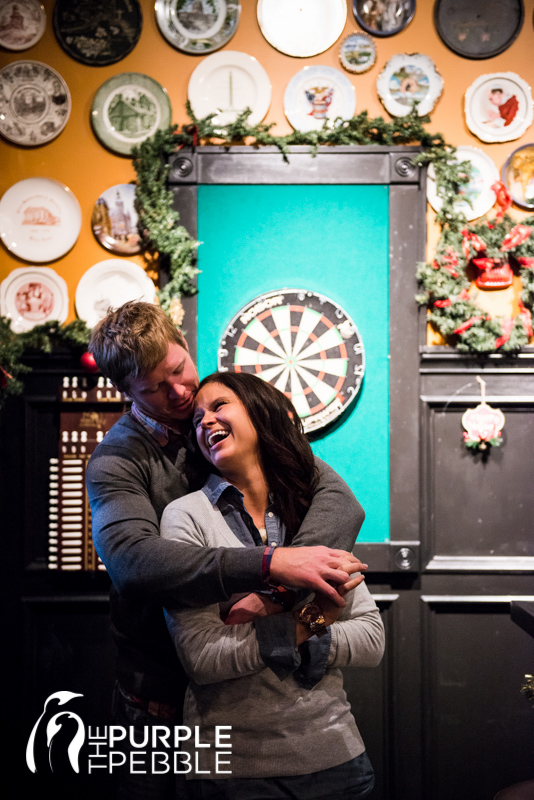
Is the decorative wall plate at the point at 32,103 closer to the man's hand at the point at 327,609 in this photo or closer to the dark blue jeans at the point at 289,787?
the man's hand at the point at 327,609

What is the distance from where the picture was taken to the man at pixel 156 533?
4.75 ft

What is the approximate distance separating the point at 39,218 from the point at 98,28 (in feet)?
3.46

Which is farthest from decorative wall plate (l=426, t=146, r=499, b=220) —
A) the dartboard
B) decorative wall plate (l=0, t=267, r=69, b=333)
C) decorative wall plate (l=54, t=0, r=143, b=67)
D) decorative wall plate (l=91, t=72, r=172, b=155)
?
decorative wall plate (l=0, t=267, r=69, b=333)

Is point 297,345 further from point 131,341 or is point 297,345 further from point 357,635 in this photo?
point 357,635

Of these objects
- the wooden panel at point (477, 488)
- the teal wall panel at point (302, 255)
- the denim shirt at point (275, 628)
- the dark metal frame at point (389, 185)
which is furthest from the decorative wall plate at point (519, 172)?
the denim shirt at point (275, 628)

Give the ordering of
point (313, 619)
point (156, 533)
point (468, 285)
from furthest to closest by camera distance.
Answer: point (468, 285) < point (156, 533) < point (313, 619)

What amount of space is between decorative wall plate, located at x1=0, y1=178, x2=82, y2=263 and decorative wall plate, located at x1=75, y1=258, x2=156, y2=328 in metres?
0.22

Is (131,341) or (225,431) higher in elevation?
(131,341)

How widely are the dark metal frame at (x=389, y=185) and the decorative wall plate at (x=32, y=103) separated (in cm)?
69

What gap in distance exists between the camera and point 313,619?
5.00 feet

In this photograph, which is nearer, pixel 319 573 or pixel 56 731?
pixel 319 573

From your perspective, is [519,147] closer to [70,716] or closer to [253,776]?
[253,776]

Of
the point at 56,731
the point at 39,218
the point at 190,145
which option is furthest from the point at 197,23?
the point at 56,731

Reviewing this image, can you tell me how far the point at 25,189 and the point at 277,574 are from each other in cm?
276
